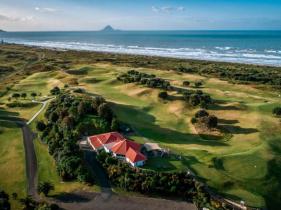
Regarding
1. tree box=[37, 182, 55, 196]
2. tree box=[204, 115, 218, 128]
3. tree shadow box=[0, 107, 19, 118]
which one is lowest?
tree box=[37, 182, 55, 196]

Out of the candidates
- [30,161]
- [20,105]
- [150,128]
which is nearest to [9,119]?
[20,105]

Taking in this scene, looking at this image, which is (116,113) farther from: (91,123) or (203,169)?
(203,169)

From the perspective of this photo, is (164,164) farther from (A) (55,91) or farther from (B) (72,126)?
(A) (55,91)

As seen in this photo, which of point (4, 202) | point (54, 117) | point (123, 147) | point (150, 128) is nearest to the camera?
point (4, 202)

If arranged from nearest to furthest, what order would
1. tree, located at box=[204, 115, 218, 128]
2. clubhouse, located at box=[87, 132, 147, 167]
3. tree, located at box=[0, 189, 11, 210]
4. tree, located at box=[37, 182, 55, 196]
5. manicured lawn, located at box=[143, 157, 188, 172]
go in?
tree, located at box=[0, 189, 11, 210] → tree, located at box=[37, 182, 55, 196] → manicured lawn, located at box=[143, 157, 188, 172] → clubhouse, located at box=[87, 132, 147, 167] → tree, located at box=[204, 115, 218, 128]

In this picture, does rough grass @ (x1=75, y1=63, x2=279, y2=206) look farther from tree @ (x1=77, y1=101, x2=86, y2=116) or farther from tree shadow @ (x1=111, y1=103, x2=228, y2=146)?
tree @ (x1=77, y1=101, x2=86, y2=116)

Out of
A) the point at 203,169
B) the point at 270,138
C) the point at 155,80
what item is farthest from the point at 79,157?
the point at 155,80

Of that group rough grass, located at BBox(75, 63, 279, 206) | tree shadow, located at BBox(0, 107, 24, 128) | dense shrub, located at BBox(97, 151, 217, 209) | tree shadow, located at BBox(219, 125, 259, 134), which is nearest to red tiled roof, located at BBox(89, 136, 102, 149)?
rough grass, located at BBox(75, 63, 279, 206)
